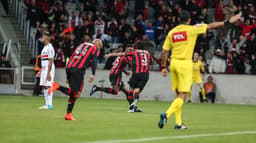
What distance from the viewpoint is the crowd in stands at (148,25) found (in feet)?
102

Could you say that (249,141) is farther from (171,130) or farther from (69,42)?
(69,42)

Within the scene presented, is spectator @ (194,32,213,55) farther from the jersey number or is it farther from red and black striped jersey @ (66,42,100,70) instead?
red and black striped jersey @ (66,42,100,70)

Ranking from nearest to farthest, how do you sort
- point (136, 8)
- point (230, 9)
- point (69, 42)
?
point (230, 9), point (69, 42), point (136, 8)

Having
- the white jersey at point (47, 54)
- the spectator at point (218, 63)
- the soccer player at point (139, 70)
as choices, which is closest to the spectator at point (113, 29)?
the spectator at point (218, 63)

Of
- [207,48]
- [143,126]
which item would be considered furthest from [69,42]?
[143,126]

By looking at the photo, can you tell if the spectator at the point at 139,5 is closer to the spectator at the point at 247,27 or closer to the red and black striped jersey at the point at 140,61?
the spectator at the point at 247,27

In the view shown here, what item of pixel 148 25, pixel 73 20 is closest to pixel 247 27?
pixel 148 25

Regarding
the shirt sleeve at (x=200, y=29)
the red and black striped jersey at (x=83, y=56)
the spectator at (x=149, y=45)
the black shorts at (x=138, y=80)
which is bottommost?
the black shorts at (x=138, y=80)

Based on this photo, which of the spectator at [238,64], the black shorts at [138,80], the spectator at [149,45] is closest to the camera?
the black shorts at [138,80]

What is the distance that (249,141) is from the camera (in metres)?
11.3

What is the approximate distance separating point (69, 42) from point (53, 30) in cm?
176

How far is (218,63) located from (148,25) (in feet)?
13.9

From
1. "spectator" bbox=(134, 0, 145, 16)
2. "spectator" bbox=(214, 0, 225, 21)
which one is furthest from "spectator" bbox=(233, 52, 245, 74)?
"spectator" bbox=(134, 0, 145, 16)

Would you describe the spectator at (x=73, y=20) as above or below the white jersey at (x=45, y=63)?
above
